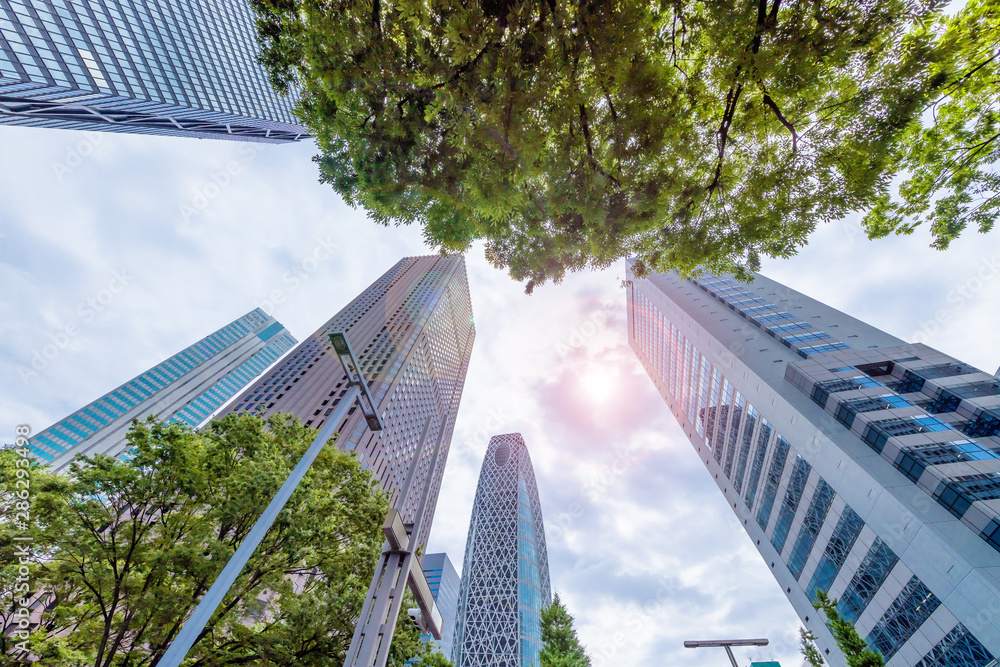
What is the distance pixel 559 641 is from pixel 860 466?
73.6ft

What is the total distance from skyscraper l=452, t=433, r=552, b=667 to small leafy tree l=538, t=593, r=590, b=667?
54521mm

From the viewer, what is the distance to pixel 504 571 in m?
62.9

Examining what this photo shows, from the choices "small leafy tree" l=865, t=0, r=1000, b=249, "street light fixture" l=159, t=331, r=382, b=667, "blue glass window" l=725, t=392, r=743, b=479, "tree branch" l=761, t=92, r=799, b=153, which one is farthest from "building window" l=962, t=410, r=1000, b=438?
"street light fixture" l=159, t=331, r=382, b=667

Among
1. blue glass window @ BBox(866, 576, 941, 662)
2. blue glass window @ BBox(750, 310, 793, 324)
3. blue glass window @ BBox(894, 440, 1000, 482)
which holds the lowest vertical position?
blue glass window @ BBox(866, 576, 941, 662)

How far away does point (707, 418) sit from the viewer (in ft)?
149

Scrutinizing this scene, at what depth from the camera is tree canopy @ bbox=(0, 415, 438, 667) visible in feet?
22.9

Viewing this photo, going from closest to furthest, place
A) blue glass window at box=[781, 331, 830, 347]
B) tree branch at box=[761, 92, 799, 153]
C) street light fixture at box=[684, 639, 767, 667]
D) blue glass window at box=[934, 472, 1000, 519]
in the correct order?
1. tree branch at box=[761, 92, 799, 153]
2. street light fixture at box=[684, 639, 767, 667]
3. blue glass window at box=[934, 472, 1000, 519]
4. blue glass window at box=[781, 331, 830, 347]

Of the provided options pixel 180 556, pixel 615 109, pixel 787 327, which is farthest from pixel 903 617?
pixel 180 556

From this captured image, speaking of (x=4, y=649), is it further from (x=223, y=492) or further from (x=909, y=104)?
(x=909, y=104)

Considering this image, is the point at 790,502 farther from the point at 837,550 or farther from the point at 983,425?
the point at 983,425

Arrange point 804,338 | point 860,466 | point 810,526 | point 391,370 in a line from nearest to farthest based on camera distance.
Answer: point 860,466 < point 810,526 < point 804,338 < point 391,370

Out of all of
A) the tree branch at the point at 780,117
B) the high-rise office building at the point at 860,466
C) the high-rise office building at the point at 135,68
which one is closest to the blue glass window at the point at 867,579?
the high-rise office building at the point at 860,466

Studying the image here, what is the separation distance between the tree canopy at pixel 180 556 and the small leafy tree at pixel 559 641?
443cm

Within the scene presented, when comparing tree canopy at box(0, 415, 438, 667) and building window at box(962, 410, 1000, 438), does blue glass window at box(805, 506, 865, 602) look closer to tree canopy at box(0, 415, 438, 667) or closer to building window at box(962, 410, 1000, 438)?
building window at box(962, 410, 1000, 438)
